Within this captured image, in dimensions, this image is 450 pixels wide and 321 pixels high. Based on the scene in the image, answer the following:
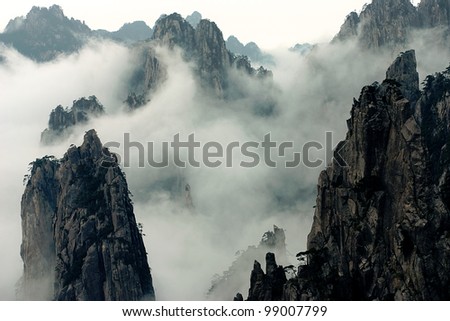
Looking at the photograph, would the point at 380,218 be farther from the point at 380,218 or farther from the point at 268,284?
the point at 268,284

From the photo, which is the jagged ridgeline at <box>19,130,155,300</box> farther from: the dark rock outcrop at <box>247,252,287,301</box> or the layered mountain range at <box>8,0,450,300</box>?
the dark rock outcrop at <box>247,252,287,301</box>

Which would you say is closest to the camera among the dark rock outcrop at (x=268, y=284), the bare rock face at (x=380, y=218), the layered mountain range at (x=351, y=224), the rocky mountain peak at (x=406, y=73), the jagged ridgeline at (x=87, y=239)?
the bare rock face at (x=380, y=218)

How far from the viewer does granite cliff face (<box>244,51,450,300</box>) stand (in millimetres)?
114438

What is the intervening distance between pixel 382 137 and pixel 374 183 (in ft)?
29.5

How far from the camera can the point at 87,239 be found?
157 meters

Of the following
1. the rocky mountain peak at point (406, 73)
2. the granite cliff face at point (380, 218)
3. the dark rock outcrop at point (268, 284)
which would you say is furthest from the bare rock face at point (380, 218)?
the rocky mountain peak at point (406, 73)

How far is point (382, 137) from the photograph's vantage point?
126 m

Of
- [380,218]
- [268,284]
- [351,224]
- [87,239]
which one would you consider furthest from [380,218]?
[87,239]

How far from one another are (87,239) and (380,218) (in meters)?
71.1

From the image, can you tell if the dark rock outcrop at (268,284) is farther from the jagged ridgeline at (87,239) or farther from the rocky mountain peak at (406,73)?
the rocky mountain peak at (406,73)

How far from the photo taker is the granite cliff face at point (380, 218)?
11444cm

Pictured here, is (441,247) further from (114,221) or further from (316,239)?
(114,221)

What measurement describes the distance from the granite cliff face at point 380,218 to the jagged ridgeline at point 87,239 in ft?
143
